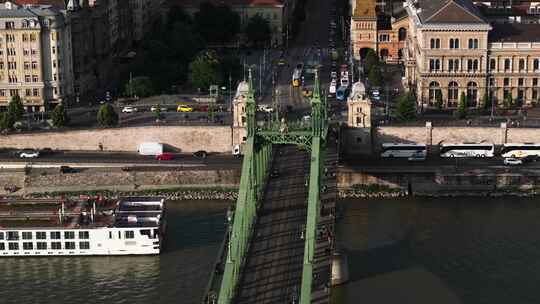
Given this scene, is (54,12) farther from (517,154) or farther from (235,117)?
(517,154)

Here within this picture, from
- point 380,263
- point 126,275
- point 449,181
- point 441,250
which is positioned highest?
point 449,181

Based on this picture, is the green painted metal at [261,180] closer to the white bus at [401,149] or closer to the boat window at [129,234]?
the boat window at [129,234]

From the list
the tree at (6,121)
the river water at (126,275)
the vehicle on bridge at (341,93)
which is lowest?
the river water at (126,275)

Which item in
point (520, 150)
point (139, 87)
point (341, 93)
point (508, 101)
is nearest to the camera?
point (520, 150)

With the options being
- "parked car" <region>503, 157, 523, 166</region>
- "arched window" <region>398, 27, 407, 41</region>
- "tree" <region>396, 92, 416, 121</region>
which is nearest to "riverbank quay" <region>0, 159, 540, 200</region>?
"parked car" <region>503, 157, 523, 166</region>

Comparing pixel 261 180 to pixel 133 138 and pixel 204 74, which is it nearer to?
pixel 133 138

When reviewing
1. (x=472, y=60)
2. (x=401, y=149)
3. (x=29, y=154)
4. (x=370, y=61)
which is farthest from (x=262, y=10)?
(x=29, y=154)

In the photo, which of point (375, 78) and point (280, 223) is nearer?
point (280, 223)

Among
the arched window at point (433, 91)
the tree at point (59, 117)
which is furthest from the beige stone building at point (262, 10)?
the tree at point (59, 117)
